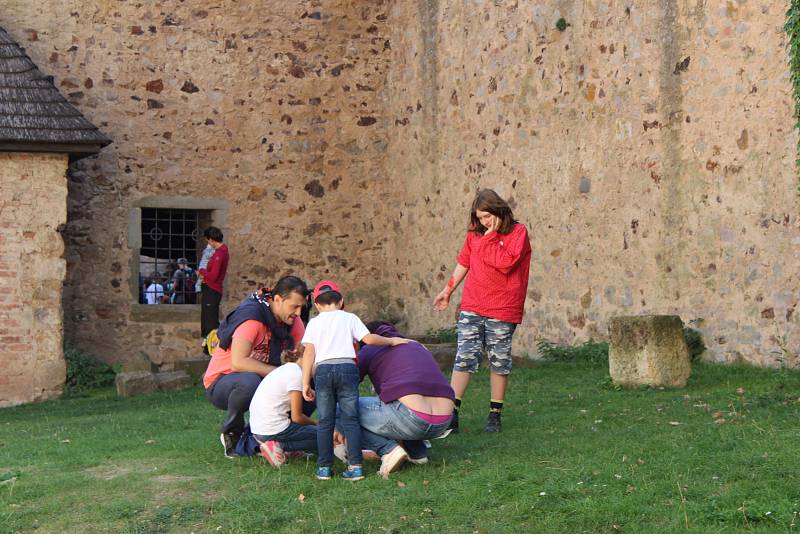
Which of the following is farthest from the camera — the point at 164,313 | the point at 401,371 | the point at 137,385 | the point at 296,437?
the point at 164,313

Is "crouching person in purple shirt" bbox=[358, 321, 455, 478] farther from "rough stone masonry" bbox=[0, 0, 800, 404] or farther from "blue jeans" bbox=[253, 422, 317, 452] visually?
"rough stone masonry" bbox=[0, 0, 800, 404]

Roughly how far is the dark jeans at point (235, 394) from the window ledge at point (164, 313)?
8.21m

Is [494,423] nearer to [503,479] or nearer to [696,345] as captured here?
[503,479]

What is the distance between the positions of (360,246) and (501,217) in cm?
861

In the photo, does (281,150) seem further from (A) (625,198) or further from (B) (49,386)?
(A) (625,198)

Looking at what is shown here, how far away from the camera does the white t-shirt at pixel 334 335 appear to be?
20.1ft

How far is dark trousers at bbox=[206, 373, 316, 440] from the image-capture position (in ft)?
22.2

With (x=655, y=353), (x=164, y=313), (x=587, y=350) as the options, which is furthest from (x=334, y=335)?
(x=164, y=313)

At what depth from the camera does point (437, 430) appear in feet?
20.4

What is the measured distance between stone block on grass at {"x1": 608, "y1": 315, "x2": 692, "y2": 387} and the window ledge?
25.0 ft

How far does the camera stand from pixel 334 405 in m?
6.16

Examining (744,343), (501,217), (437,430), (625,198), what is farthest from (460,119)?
(437,430)

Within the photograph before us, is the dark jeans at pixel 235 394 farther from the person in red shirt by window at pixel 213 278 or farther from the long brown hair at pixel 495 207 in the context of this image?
the person in red shirt by window at pixel 213 278

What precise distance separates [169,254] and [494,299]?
8.78m
